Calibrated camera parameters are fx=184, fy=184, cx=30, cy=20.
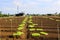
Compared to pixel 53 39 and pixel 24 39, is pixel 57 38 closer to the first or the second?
pixel 53 39

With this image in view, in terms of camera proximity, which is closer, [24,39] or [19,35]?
[24,39]

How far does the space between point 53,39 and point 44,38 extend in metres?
0.34

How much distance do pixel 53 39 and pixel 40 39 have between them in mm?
503

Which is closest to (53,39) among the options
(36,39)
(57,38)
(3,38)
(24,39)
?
(57,38)

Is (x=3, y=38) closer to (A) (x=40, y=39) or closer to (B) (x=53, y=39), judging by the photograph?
(A) (x=40, y=39)

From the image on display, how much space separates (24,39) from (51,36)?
1131mm

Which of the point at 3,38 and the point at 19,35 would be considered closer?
the point at 3,38

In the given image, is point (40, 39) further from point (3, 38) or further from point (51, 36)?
point (3, 38)

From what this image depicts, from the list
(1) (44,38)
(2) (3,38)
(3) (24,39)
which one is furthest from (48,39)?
(2) (3,38)

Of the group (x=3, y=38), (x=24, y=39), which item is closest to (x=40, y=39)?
(x=24, y=39)

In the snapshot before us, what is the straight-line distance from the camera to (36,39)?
6.85 meters

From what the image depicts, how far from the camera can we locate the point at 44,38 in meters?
6.95

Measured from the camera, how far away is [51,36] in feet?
23.7

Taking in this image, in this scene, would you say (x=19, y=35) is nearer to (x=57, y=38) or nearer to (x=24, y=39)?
(x=24, y=39)
